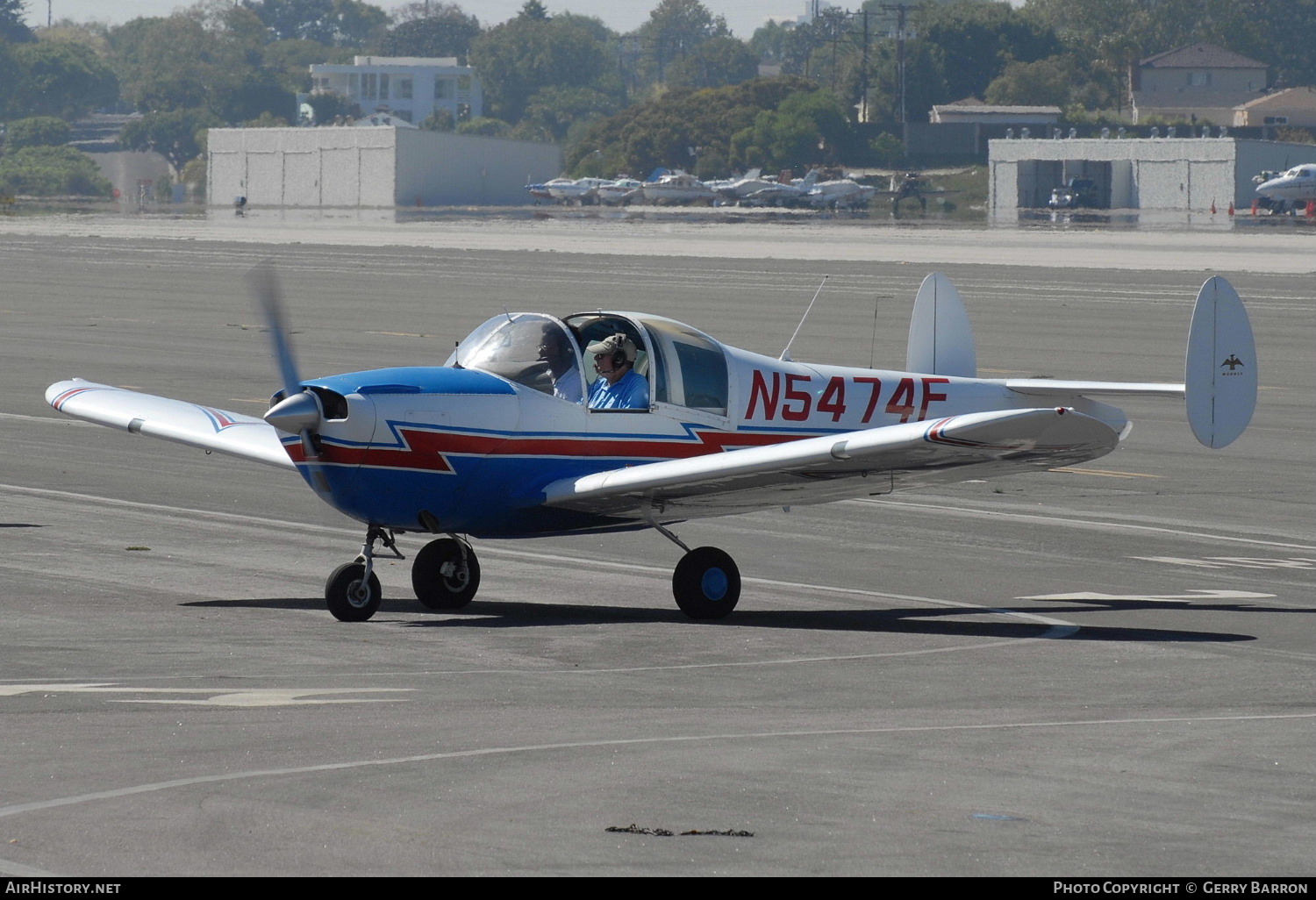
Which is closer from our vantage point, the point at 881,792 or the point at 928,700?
the point at 881,792

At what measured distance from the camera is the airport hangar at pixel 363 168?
162 m

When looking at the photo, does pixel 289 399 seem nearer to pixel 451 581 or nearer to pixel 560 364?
pixel 560 364

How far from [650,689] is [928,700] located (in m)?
1.62

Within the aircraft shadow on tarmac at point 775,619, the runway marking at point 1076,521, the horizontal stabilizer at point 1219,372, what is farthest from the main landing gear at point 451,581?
the runway marking at point 1076,521

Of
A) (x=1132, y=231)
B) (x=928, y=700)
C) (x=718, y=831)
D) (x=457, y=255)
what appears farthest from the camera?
(x=1132, y=231)

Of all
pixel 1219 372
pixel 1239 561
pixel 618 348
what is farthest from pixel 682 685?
pixel 1239 561

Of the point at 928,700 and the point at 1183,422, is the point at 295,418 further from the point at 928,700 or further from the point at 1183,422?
the point at 1183,422

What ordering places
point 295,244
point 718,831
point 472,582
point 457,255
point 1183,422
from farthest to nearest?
point 295,244 < point 457,255 < point 1183,422 < point 472,582 < point 718,831

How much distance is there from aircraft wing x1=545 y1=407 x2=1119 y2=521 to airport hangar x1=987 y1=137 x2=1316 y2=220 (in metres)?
124

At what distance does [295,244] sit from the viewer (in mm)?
87500

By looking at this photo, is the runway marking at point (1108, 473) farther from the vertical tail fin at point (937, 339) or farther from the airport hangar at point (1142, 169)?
the airport hangar at point (1142, 169)

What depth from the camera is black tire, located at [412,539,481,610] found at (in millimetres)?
14773

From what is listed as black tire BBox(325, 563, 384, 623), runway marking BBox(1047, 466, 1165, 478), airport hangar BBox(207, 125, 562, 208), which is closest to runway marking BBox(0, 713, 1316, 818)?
black tire BBox(325, 563, 384, 623)
